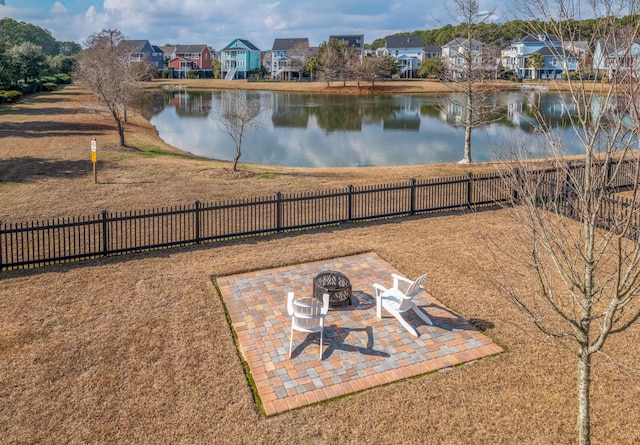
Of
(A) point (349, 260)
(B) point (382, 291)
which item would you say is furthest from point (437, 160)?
(B) point (382, 291)

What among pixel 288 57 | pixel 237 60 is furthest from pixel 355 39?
pixel 237 60

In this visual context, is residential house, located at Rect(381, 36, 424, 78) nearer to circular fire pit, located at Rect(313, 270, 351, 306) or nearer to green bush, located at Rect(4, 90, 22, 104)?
green bush, located at Rect(4, 90, 22, 104)

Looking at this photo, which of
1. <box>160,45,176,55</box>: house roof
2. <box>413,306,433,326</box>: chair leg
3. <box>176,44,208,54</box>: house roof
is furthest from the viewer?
<box>160,45,176,55</box>: house roof

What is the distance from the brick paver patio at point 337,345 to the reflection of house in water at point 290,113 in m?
33.0

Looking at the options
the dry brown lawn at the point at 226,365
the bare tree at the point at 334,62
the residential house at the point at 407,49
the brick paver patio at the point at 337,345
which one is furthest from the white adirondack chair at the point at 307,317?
the residential house at the point at 407,49

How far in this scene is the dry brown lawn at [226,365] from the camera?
20.2 feet

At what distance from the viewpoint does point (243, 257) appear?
1167 cm

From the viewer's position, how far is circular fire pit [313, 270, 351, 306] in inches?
360

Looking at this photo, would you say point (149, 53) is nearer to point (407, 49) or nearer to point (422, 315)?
point (407, 49)

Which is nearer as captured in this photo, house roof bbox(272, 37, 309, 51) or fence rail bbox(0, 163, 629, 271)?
fence rail bbox(0, 163, 629, 271)

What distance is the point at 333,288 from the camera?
9211 millimetres

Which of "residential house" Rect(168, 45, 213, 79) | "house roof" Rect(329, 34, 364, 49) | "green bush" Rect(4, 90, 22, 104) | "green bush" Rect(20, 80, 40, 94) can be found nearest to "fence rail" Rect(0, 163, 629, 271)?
"green bush" Rect(4, 90, 22, 104)

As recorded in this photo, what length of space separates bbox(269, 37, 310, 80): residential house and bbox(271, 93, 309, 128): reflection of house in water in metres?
39.0

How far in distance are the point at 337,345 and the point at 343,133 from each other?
3103 centimetres
